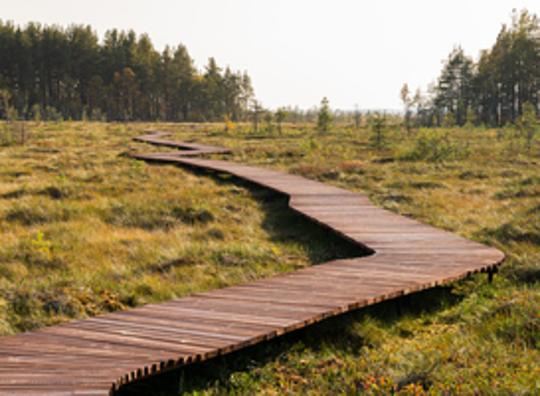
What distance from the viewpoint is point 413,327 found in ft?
15.0

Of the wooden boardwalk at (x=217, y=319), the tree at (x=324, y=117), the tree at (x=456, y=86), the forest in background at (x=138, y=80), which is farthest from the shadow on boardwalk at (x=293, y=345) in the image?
the tree at (x=456, y=86)

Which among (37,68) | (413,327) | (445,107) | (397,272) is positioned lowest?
(413,327)

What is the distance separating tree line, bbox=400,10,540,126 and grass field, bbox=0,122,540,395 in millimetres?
Answer: 33920

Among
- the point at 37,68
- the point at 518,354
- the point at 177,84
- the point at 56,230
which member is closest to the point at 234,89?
the point at 177,84

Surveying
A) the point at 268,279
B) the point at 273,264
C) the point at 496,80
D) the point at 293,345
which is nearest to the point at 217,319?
the point at 293,345

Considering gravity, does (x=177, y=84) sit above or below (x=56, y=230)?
above

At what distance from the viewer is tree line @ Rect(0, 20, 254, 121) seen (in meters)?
60.7

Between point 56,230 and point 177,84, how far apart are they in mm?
63782

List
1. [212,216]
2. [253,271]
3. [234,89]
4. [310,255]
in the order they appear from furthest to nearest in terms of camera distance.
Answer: [234,89]
[212,216]
[310,255]
[253,271]

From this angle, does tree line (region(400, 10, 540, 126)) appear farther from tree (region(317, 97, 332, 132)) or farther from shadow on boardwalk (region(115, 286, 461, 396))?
shadow on boardwalk (region(115, 286, 461, 396))

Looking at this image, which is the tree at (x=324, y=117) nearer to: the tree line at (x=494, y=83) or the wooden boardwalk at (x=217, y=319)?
the tree line at (x=494, y=83)

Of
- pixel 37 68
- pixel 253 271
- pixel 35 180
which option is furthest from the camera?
pixel 37 68

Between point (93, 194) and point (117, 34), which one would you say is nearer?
point (93, 194)

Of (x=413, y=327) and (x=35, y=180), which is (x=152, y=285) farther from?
(x=35, y=180)
